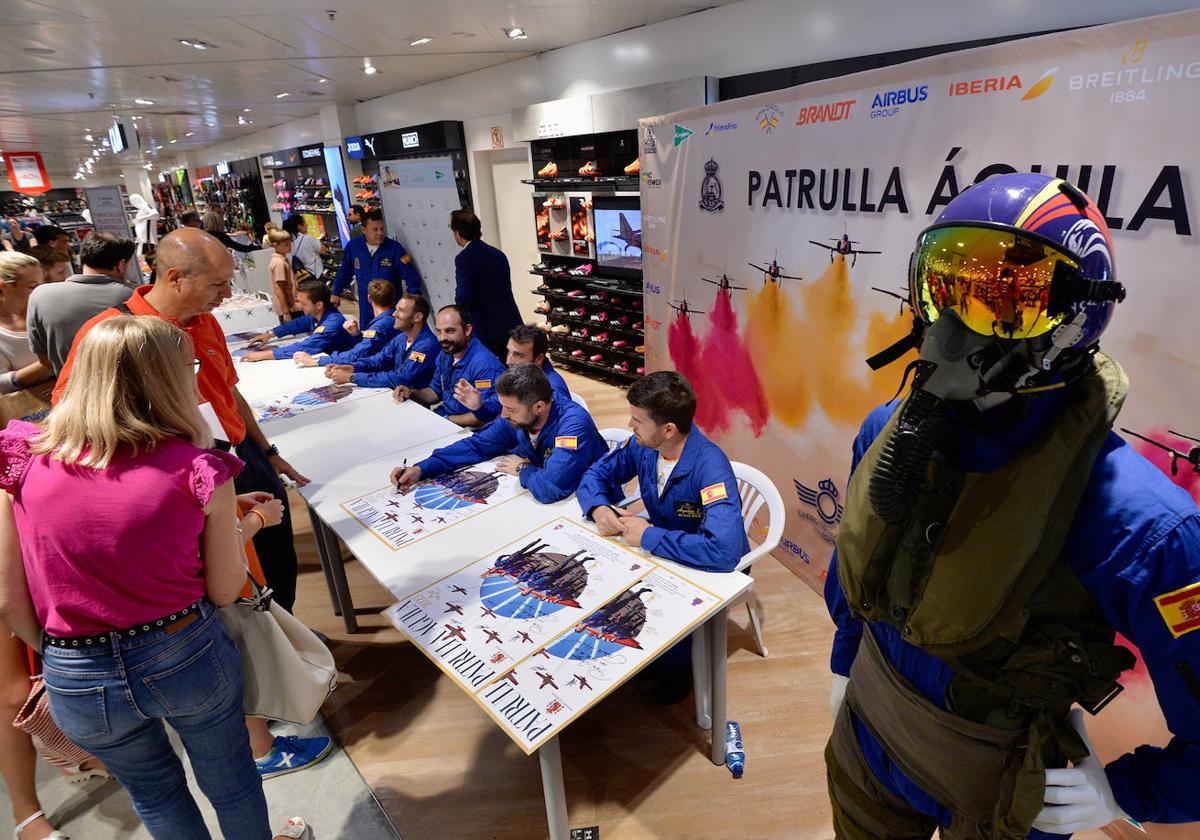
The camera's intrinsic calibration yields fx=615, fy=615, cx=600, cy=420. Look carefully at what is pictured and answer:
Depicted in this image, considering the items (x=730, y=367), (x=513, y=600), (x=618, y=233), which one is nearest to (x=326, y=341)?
(x=618, y=233)

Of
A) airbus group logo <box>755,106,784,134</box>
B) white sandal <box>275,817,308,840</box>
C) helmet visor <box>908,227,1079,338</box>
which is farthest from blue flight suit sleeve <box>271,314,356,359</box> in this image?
helmet visor <box>908,227,1079,338</box>

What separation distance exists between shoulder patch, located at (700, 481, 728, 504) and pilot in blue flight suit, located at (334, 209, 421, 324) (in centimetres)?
447

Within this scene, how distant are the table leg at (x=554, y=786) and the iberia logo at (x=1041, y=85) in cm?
222

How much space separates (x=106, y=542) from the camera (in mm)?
1200

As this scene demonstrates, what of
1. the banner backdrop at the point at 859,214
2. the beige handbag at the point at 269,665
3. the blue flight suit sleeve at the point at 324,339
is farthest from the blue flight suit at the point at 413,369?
the beige handbag at the point at 269,665

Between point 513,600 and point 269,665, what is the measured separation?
25.9 inches

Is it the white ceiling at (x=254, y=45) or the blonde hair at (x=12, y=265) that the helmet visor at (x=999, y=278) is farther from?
the blonde hair at (x=12, y=265)

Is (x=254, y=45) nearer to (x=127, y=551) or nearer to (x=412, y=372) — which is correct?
(x=412, y=372)

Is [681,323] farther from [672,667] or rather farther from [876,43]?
[672,667]

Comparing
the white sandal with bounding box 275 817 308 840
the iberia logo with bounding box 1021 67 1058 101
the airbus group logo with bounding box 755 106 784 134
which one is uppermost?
the airbus group logo with bounding box 755 106 784 134

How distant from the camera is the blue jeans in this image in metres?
1.30

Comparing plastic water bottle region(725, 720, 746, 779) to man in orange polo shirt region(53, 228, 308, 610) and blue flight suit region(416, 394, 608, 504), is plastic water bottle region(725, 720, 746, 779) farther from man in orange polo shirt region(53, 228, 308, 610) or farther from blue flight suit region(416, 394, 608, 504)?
man in orange polo shirt region(53, 228, 308, 610)

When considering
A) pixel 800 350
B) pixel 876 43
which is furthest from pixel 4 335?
pixel 876 43

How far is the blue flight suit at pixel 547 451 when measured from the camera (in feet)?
7.62
